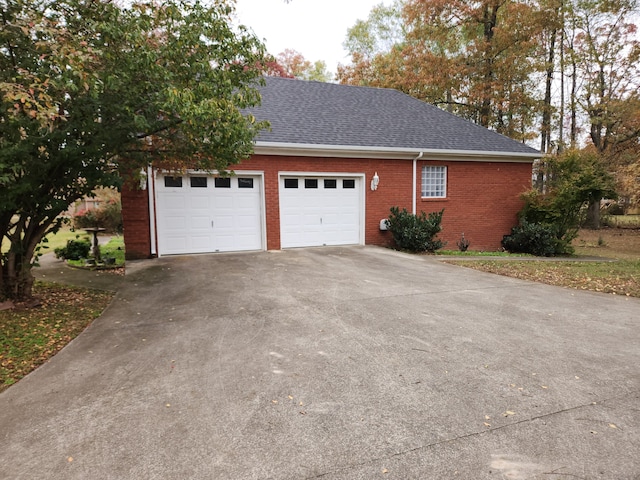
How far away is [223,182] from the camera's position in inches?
427

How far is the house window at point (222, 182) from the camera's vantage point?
10742 mm

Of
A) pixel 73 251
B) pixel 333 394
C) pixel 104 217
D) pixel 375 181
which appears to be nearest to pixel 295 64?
pixel 104 217

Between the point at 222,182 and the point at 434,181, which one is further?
the point at 434,181

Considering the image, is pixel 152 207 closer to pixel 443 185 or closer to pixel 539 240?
pixel 443 185

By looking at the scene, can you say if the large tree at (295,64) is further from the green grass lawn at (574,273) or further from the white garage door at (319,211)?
the green grass lawn at (574,273)

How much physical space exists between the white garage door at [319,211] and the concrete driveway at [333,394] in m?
5.57

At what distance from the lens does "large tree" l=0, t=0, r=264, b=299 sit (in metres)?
4.36

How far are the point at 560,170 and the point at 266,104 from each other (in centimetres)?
1037

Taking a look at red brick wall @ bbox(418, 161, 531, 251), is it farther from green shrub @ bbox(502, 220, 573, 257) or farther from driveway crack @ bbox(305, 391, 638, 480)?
driveway crack @ bbox(305, 391, 638, 480)

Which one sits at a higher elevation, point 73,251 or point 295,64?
point 295,64

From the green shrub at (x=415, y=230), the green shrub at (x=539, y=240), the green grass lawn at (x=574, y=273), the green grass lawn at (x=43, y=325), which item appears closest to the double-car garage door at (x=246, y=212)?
the green shrub at (x=415, y=230)

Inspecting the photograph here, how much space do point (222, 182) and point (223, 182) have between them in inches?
1.2

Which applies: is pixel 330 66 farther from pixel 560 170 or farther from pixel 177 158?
pixel 177 158

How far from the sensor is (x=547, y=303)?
253 inches
